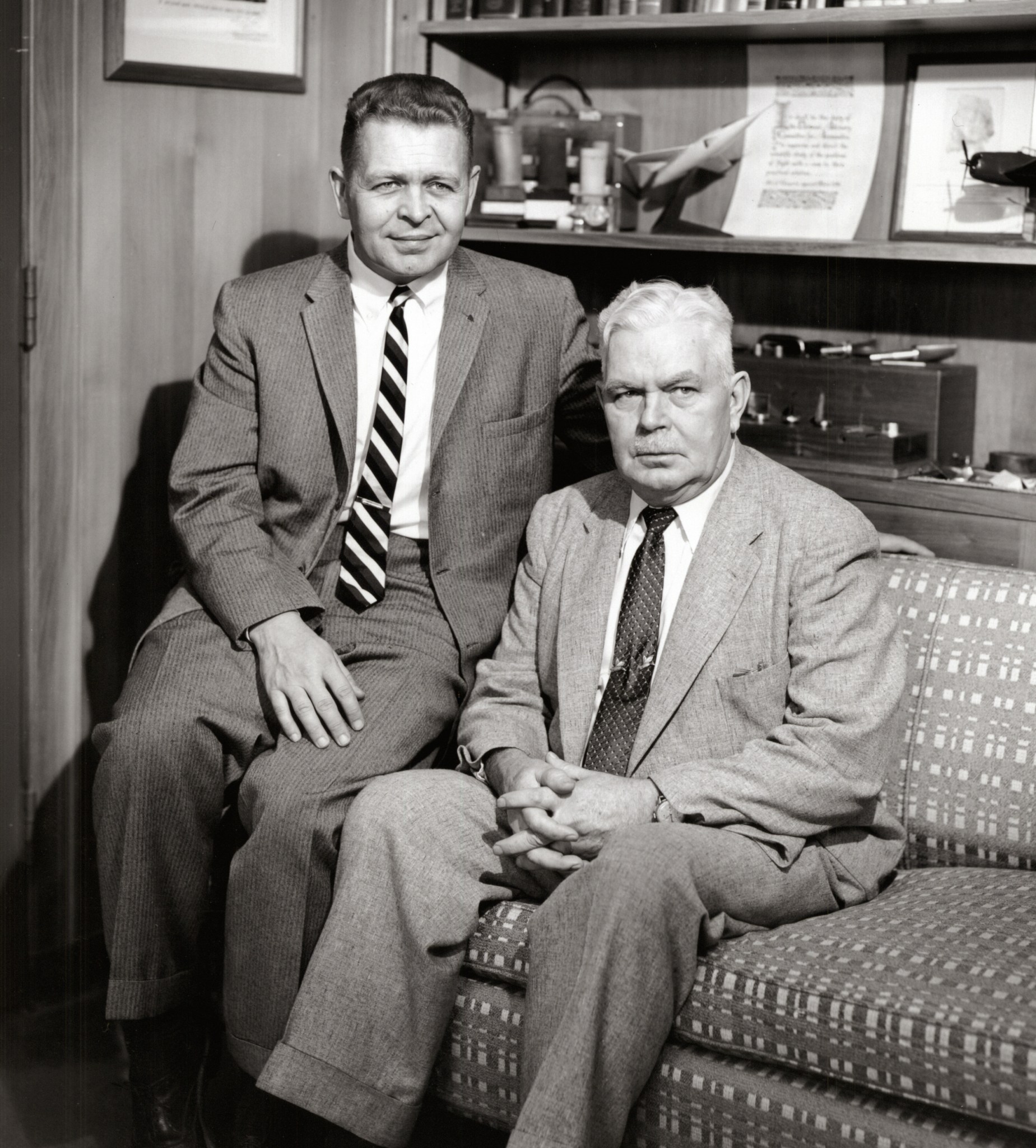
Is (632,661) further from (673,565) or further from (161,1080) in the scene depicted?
(161,1080)

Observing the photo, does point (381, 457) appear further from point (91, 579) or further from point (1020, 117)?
point (1020, 117)

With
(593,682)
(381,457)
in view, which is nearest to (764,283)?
(381,457)

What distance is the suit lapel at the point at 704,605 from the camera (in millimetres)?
2094

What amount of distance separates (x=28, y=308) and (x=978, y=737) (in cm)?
178

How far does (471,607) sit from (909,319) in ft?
4.21

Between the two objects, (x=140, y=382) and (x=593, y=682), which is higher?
(x=140, y=382)

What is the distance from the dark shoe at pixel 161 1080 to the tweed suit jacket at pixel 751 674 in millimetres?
594

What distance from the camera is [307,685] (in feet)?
7.29

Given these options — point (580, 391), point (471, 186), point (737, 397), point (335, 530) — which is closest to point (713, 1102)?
point (737, 397)

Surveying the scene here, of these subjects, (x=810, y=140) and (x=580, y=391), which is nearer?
(x=580, y=391)

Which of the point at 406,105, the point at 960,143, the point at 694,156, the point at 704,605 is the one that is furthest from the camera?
the point at 694,156

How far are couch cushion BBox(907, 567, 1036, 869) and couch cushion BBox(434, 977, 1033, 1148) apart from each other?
593 mm

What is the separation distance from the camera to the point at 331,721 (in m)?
2.21

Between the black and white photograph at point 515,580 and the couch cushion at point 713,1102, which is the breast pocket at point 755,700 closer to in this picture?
the black and white photograph at point 515,580
